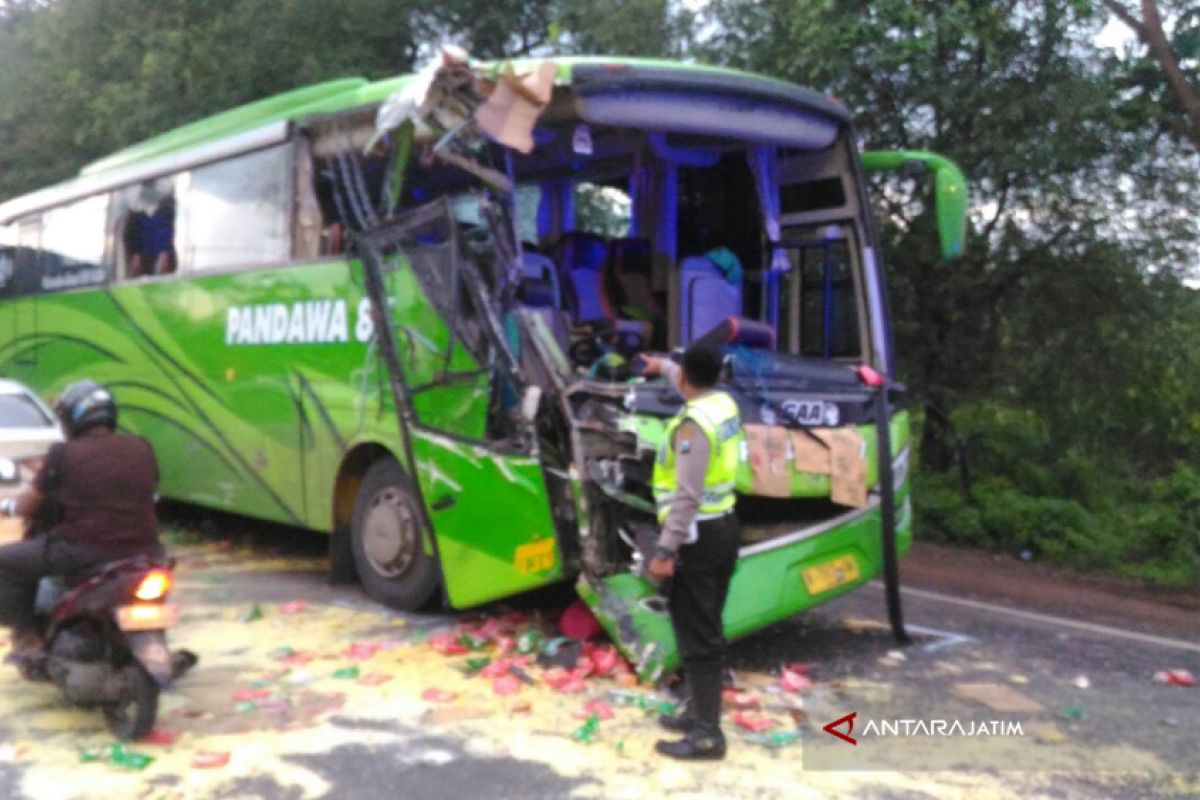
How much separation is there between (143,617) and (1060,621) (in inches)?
224

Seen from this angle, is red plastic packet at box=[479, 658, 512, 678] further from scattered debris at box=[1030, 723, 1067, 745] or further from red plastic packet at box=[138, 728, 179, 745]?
scattered debris at box=[1030, 723, 1067, 745]

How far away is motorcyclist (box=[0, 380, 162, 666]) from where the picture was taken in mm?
5141

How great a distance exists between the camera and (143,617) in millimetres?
4945

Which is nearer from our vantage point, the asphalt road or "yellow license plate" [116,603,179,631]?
the asphalt road

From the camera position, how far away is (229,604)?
7.84 m

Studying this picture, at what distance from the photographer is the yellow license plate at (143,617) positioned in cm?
492

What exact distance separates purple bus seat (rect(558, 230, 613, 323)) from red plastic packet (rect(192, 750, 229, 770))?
352cm

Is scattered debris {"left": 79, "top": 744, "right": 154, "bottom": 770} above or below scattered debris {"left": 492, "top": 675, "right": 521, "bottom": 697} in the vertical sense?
below

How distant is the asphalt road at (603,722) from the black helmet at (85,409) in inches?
51.6

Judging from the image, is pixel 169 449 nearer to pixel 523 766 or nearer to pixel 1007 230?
pixel 523 766

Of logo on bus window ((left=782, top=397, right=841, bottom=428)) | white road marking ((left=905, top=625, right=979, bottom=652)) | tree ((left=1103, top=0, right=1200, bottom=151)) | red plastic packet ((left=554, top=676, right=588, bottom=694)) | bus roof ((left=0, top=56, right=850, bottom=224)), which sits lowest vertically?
white road marking ((left=905, top=625, right=979, bottom=652))

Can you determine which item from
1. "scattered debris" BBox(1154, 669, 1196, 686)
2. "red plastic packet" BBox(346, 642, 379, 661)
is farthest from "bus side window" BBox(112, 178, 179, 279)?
"scattered debris" BBox(1154, 669, 1196, 686)

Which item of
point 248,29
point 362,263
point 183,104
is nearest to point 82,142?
point 183,104

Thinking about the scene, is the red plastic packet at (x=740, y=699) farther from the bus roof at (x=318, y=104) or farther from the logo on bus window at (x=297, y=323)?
the logo on bus window at (x=297, y=323)
